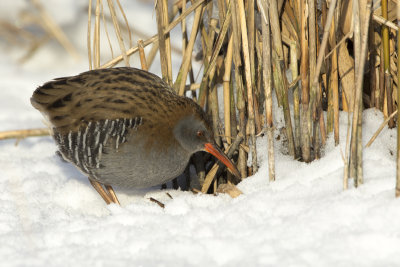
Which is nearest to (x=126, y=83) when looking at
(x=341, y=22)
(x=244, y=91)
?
(x=244, y=91)

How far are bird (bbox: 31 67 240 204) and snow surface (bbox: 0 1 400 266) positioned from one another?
246 millimetres

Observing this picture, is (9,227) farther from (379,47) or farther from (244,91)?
(379,47)

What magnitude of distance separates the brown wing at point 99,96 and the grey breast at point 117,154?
53 millimetres

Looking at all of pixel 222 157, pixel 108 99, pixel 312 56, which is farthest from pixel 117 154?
pixel 312 56

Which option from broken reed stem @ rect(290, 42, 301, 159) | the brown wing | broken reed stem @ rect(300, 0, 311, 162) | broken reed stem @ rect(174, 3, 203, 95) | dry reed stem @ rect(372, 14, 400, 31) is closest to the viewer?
dry reed stem @ rect(372, 14, 400, 31)

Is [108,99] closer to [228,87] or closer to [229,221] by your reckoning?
[228,87]

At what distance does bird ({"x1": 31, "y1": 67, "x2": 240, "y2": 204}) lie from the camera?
3090 mm

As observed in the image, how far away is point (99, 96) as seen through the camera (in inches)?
124

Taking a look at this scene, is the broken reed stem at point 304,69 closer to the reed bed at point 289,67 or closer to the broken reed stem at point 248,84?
the reed bed at point 289,67

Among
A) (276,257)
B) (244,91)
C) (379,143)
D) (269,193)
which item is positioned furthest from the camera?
(244,91)

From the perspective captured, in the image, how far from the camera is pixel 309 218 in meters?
2.47

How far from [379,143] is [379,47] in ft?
1.68

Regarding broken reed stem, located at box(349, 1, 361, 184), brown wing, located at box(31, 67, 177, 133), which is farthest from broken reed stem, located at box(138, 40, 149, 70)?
broken reed stem, located at box(349, 1, 361, 184)

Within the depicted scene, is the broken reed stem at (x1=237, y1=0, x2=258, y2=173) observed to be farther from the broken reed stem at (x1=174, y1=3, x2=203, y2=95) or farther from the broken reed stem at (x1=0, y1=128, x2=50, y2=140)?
the broken reed stem at (x1=0, y1=128, x2=50, y2=140)
